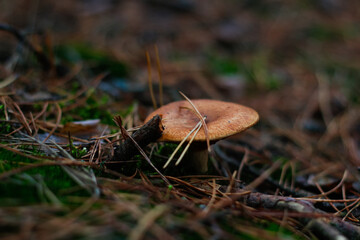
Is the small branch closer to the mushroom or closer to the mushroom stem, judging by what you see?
the mushroom

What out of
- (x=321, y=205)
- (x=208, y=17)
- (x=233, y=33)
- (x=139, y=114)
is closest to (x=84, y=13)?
(x=208, y=17)

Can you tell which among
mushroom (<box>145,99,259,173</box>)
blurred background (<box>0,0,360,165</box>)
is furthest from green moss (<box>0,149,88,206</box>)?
blurred background (<box>0,0,360,165</box>)

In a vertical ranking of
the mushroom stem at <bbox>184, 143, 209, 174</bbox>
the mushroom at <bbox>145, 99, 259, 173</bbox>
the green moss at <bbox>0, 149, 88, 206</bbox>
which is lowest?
the mushroom stem at <bbox>184, 143, 209, 174</bbox>

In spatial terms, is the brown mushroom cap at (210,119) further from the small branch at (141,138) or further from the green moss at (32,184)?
the green moss at (32,184)

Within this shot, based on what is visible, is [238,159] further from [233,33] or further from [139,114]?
[233,33]

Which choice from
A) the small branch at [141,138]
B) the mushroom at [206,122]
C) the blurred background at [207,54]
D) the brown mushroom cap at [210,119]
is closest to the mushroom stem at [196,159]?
the mushroom at [206,122]

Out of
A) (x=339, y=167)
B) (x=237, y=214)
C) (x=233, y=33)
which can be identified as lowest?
(x=339, y=167)

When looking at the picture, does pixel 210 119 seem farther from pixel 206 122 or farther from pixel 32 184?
pixel 32 184
